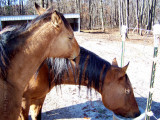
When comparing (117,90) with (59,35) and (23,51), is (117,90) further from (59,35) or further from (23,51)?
(23,51)

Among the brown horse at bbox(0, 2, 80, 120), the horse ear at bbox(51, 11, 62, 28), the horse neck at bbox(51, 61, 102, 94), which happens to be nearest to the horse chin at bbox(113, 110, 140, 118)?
the horse neck at bbox(51, 61, 102, 94)

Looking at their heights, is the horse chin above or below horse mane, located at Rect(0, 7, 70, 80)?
below

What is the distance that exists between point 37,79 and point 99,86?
0.91 meters

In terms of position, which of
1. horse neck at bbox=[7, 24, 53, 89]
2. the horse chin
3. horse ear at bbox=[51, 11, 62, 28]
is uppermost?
horse ear at bbox=[51, 11, 62, 28]

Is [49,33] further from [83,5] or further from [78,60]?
[83,5]

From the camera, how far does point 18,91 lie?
3.92 ft

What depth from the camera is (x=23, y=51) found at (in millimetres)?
1184

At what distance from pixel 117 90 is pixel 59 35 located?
1.17 m

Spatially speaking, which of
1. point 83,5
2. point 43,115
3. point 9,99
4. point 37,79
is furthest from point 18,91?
point 83,5

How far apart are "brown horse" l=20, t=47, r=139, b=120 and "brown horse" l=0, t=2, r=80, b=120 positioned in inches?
29.1

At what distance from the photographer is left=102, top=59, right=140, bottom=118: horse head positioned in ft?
6.58

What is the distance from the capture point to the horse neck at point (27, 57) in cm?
115

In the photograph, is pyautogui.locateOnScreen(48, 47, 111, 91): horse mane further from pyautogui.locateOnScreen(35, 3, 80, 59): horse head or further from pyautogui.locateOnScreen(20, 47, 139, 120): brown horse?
pyautogui.locateOnScreen(35, 3, 80, 59): horse head

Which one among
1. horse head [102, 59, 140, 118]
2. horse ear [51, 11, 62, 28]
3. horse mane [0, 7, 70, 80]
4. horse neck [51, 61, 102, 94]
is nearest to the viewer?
horse mane [0, 7, 70, 80]
